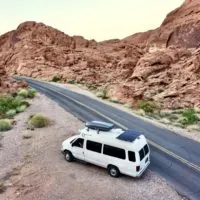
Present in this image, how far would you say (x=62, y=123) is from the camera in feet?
95.0

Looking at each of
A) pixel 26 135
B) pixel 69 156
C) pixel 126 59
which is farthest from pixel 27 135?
pixel 126 59

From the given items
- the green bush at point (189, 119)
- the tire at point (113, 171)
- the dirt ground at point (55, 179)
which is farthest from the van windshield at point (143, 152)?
the green bush at point (189, 119)

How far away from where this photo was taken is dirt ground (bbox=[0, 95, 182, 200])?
16.2 m

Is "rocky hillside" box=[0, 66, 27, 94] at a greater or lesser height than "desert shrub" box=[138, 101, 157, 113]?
greater

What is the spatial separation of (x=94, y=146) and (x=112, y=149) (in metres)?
1.23

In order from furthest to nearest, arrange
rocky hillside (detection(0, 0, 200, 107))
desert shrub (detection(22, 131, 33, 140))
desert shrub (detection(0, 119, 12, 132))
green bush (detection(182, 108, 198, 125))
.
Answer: rocky hillside (detection(0, 0, 200, 107)) < green bush (detection(182, 108, 198, 125)) < desert shrub (detection(0, 119, 12, 132)) < desert shrub (detection(22, 131, 33, 140))

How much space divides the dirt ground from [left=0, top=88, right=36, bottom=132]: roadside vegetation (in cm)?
353

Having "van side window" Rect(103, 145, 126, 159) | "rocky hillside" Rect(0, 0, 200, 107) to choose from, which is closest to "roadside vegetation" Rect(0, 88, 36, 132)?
"rocky hillside" Rect(0, 0, 200, 107)

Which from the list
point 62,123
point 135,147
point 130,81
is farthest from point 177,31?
point 135,147

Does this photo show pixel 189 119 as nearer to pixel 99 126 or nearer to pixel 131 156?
pixel 99 126

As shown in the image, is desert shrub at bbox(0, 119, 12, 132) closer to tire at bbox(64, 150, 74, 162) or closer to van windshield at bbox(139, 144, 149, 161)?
tire at bbox(64, 150, 74, 162)

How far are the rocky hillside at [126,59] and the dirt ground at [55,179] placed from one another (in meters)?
22.3

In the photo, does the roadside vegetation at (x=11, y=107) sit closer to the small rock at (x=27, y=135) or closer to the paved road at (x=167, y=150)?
the small rock at (x=27, y=135)

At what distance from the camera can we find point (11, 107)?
36250 millimetres
